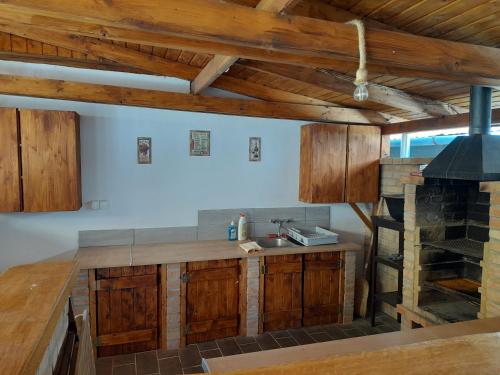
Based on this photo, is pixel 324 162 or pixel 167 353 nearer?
pixel 167 353

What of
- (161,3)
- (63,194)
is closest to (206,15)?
(161,3)

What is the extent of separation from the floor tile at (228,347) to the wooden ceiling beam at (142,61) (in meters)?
2.37

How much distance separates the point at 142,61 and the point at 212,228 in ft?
5.58

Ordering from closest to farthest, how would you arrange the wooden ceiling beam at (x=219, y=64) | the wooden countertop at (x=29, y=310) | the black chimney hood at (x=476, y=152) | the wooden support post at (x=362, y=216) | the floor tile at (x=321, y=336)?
the wooden countertop at (x=29, y=310) < the wooden ceiling beam at (x=219, y=64) < the black chimney hood at (x=476, y=152) < the floor tile at (x=321, y=336) < the wooden support post at (x=362, y=216)

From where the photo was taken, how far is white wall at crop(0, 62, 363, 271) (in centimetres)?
296

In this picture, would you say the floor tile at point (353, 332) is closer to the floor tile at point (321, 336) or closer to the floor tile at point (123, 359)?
the floor tile at point (321, 336)

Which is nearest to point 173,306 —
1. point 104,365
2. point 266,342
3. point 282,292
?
point 104,365

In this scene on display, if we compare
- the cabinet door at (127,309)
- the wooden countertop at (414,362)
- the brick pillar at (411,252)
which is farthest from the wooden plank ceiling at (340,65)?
the cabinet door at (127,309)

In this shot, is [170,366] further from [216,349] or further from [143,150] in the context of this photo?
[143,150]

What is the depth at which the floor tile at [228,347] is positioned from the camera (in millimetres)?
2893

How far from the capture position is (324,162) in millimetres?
3521

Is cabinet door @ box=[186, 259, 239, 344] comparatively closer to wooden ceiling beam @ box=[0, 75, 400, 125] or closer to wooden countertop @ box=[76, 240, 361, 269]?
wooden countertop @ box=[76, 240, 361, 269]

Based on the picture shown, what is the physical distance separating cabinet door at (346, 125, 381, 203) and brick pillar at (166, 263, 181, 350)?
197 centimetres

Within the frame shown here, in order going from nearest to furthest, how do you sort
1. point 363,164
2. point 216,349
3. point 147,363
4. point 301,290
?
point 147,363
point 216,349
point 301,290
point 363,164
